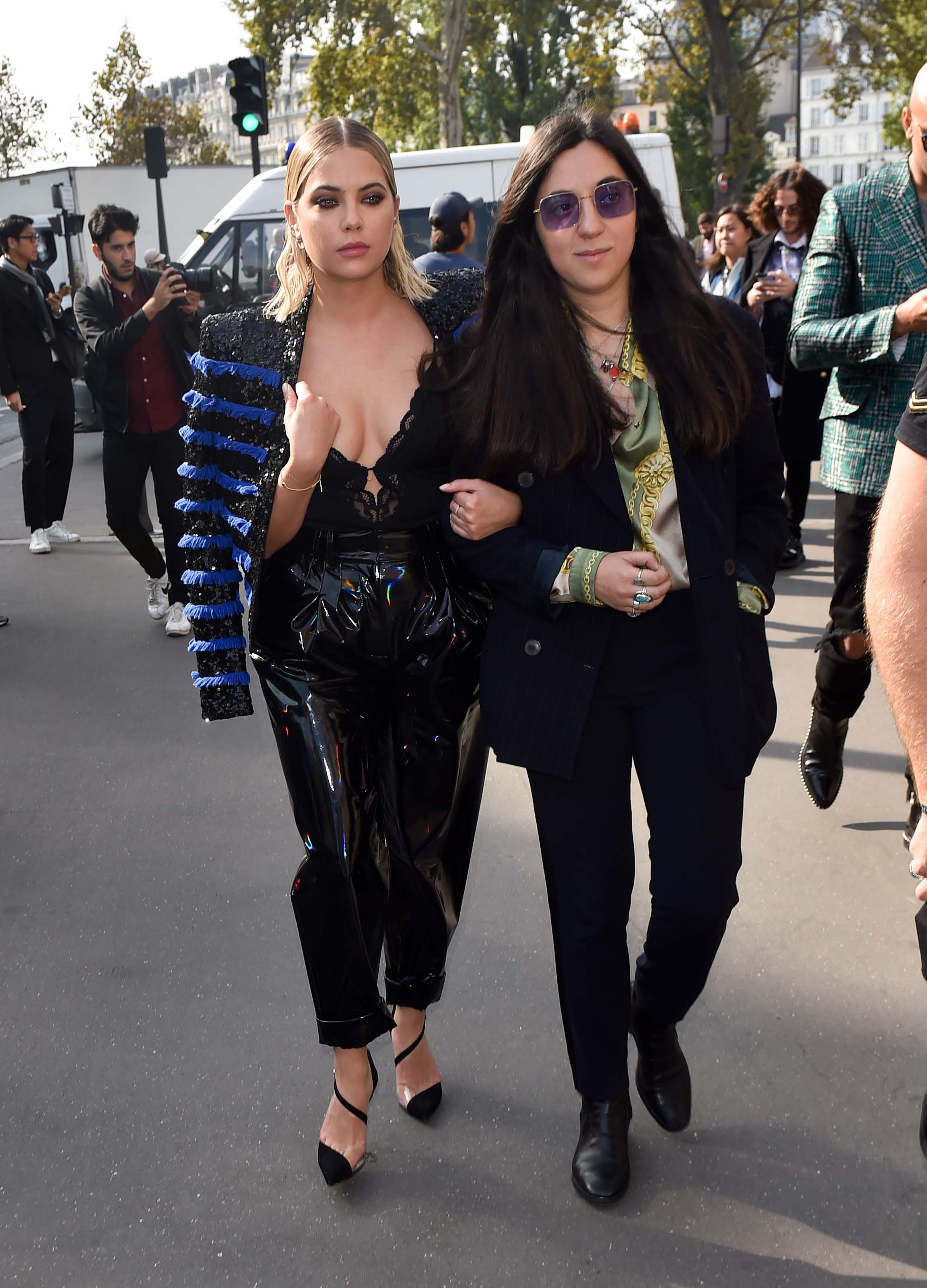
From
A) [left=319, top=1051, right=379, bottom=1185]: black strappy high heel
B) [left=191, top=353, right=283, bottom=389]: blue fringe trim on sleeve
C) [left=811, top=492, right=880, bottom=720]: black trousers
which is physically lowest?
[left=319, top=1051, right=379, bottom=1185]: black strappy high heel

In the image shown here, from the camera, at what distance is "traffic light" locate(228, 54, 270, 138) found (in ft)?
42.7

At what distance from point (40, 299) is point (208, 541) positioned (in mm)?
6867

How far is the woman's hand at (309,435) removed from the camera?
242 cm

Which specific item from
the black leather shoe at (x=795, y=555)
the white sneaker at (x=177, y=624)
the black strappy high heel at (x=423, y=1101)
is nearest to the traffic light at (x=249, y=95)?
the white sneaker at (x=177, y=624)

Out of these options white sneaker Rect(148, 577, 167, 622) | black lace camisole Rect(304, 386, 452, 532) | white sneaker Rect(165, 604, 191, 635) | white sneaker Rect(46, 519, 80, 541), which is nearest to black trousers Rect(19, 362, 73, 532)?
white sneaker Rect(46, 519, 80, 541)

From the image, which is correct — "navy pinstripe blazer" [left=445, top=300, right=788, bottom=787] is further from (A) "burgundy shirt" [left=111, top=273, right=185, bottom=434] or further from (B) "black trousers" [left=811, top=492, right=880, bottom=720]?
(A) "burgundy shirt" [left=111, top=273, right=185, bottom=434]

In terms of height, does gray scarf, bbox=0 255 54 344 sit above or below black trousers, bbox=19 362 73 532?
above

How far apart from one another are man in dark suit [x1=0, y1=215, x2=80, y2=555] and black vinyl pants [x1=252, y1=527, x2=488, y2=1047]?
21.1ft

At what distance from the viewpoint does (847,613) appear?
13.4 feet

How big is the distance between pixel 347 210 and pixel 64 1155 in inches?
81.8

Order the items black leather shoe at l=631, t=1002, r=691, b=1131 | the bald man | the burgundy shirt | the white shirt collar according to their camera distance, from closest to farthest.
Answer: black leather shoe at l=631, t=1002, r=691, b=1131 < the bald man < the burgundy shirt < the white shirt collar

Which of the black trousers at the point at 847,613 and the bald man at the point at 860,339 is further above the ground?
the bald man at the point at 860,339

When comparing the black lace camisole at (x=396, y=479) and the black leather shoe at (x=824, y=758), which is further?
the black leather shoe at (x=824, y=758)

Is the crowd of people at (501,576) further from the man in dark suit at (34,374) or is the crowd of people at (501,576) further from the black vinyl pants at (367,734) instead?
the man in dark suit at (34,374)
